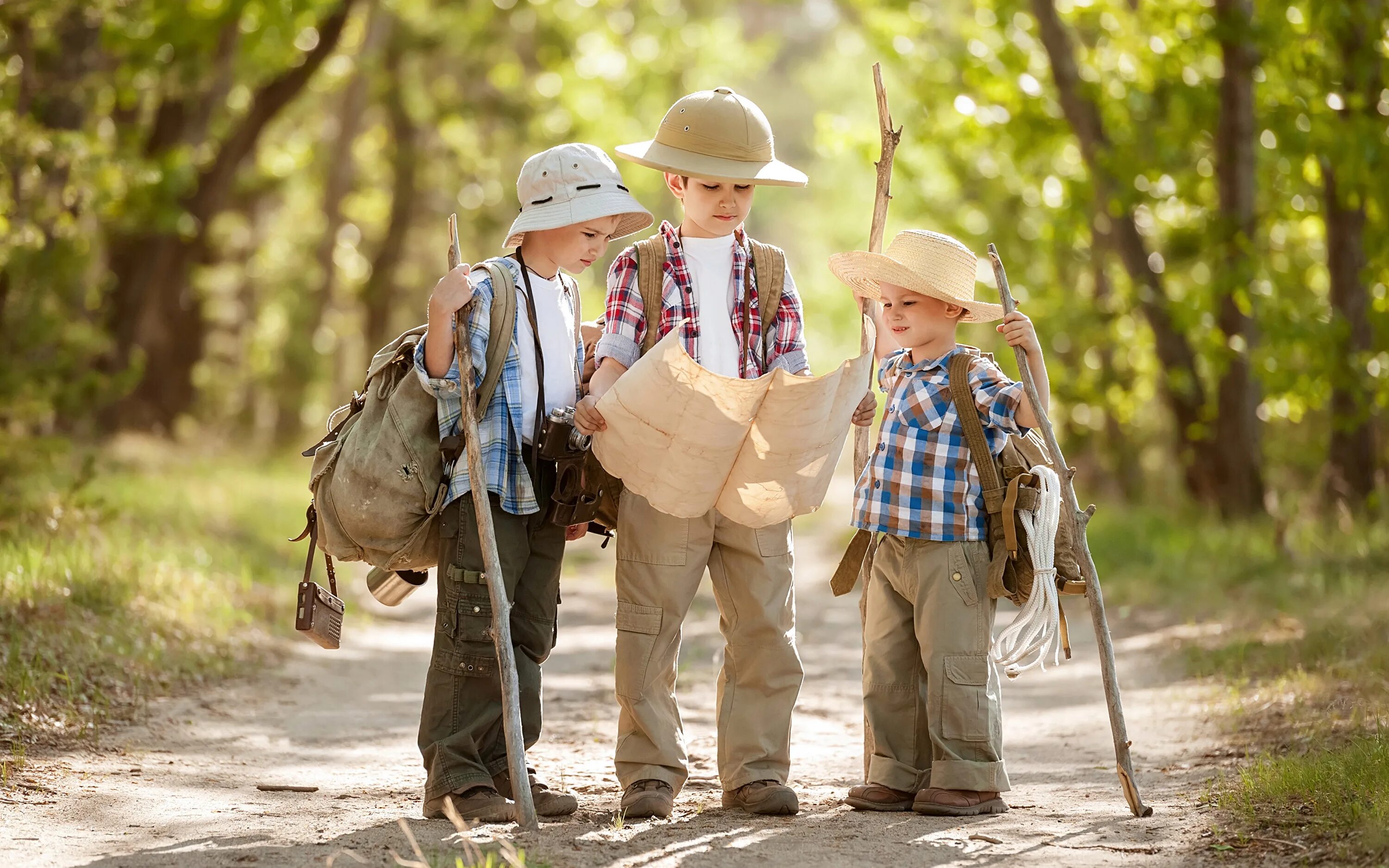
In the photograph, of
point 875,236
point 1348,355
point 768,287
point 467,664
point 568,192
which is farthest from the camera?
point 1348,355

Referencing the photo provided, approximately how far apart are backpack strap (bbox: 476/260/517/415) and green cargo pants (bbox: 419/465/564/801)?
33cm

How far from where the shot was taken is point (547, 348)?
4477mm

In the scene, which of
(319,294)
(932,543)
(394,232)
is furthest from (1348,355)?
(319,294)

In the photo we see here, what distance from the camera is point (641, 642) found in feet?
14.8

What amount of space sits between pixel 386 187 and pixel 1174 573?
57.9 ft

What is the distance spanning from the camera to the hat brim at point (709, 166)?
4438mm

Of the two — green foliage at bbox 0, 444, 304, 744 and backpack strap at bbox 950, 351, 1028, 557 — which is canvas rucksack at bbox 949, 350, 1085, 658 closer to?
backpack strap at bbox 950, 351, 1028, 557

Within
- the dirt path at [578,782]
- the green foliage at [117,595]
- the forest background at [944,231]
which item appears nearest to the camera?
the dirt path at [578,782]

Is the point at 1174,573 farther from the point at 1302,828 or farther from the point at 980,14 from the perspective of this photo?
the point at 980,14

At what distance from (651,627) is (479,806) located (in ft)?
2.50

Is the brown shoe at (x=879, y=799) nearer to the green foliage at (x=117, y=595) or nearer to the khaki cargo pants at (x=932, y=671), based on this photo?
the khaki cargo pants at (x=932, y=671)

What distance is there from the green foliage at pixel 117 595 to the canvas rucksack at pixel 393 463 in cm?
179

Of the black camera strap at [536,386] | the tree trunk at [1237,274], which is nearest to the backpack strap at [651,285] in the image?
the black camera strap at [536,386]

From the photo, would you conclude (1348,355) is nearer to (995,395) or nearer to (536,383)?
(995,395)
